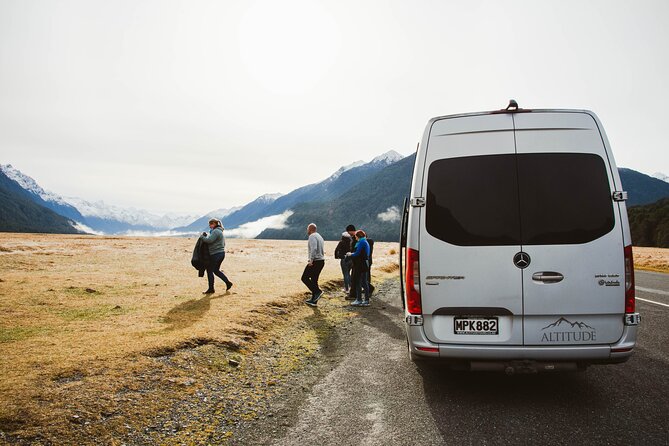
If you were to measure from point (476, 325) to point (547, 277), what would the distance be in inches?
39.1

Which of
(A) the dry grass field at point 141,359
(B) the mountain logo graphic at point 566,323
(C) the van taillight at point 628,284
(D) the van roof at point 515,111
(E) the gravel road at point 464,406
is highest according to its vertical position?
(D) the van roof at point 515,111

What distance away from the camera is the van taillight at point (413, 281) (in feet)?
15.5

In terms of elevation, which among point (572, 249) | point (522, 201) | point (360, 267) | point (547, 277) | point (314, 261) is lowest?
point (360, 267)

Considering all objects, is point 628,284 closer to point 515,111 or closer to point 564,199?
point 564,199

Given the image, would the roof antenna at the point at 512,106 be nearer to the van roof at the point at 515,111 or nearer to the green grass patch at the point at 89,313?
the van roof at the point at 515,111

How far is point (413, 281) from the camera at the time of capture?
4742mm

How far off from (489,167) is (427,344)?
231 cm

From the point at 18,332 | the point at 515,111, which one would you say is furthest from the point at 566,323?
the point at 18,332

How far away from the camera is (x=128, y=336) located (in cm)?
730

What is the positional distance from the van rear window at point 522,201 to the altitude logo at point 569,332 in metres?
0.96

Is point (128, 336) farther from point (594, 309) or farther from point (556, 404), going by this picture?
point (594, 309)

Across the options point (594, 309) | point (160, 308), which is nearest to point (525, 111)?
point (594, 309)

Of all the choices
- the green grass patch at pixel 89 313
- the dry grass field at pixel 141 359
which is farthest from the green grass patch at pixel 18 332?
→ the green grass patch at pixel 89 313

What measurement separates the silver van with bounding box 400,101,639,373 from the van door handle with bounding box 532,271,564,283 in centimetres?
1
